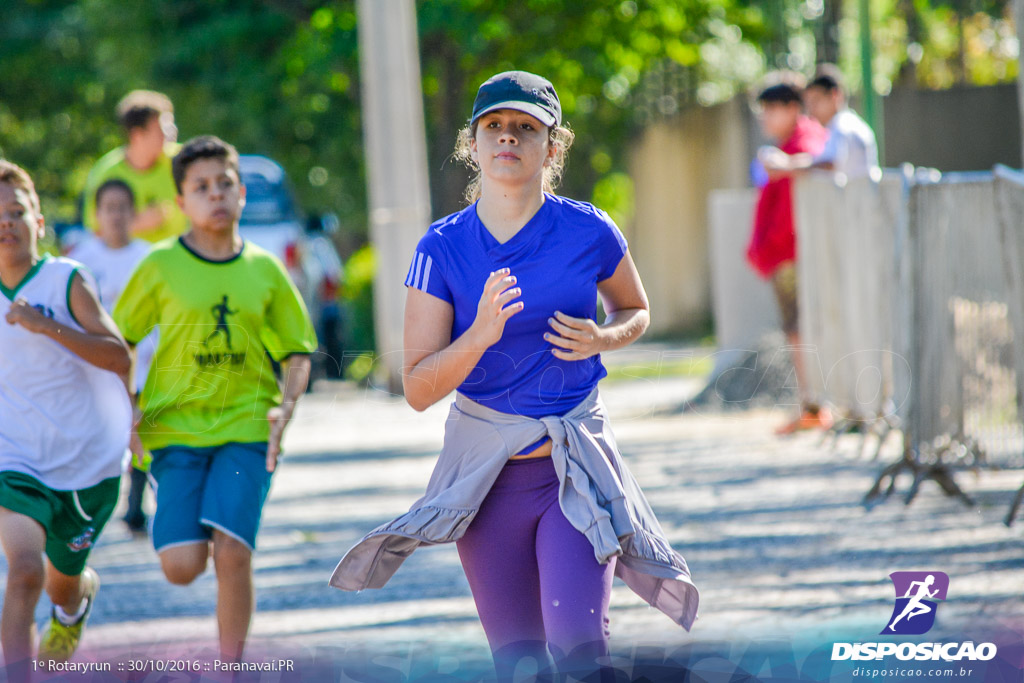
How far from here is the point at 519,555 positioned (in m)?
3.85

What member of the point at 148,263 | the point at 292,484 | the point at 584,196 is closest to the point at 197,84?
the point at 584,196

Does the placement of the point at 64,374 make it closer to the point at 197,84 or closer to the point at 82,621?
the point at 82,621

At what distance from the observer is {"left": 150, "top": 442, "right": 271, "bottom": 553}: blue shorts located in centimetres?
491

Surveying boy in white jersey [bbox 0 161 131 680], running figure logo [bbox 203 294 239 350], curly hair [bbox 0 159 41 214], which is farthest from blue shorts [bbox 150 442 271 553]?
curly hair [bbox 0 159 41 214]

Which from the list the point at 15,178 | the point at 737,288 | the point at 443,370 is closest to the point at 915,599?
the point at 443,370

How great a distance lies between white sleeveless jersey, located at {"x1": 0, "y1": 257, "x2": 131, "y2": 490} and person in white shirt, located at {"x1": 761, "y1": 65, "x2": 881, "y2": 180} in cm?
591

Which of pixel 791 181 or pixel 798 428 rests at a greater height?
pixel 791 181

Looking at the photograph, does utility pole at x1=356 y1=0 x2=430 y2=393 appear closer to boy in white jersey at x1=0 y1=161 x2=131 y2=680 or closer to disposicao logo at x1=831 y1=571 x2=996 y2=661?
disposicao logo at x1=831 y1=571 x2=996 y2=661

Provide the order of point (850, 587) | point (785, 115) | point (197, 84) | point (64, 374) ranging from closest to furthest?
point (64, 374), point (850, 587), point (785, 115), point (197, 84)

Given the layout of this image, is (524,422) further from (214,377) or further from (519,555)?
(214,377)

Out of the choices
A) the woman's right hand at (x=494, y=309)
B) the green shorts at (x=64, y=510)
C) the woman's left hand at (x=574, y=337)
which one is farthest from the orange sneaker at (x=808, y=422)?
the woman's right hand at (x=494, y=309)

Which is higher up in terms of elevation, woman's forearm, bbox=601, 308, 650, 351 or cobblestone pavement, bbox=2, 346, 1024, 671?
woman's forearm, bbox=601, 308, 650, 351

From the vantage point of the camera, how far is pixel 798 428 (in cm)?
1040

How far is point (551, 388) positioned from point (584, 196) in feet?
71.9
